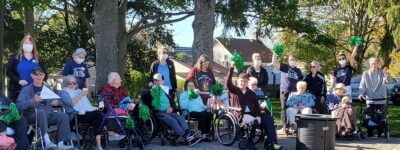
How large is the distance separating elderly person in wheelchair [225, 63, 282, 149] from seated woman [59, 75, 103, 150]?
7.56 ft

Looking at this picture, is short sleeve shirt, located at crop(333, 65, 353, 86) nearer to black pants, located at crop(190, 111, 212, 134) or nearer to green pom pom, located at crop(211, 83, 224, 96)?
green pom pom, located at crop(211, 83, 224, 96)

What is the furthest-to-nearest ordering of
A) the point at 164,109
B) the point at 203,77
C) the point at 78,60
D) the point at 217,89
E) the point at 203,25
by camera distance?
the point at 203,25, the point at 203,77, the point at 217,89, the point at 164,109, the point at 78,60

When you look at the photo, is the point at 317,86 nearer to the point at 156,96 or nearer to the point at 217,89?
the point at 217,89

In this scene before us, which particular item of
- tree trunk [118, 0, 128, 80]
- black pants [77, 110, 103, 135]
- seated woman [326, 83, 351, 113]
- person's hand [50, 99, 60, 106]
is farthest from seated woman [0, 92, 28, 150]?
tree trunk [118, 0, 128, 80]

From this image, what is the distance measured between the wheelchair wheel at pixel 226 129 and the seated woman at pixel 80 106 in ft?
7.10

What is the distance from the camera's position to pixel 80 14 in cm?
2553

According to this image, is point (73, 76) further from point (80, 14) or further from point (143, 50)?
point (143, 50)

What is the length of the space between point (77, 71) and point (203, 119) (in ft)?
7.84

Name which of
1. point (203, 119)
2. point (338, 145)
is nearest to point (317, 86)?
point (338, 145)

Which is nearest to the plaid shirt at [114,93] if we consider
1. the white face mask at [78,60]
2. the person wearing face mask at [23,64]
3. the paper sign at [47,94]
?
the white face mask at [78,60]

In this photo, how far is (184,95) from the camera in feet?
34.2

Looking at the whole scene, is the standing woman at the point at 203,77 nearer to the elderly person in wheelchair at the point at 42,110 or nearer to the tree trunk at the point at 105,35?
the elderly person in wheelchair at the point at 42,110

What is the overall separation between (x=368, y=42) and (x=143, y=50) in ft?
49.6

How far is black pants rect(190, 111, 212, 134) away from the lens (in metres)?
10.4
